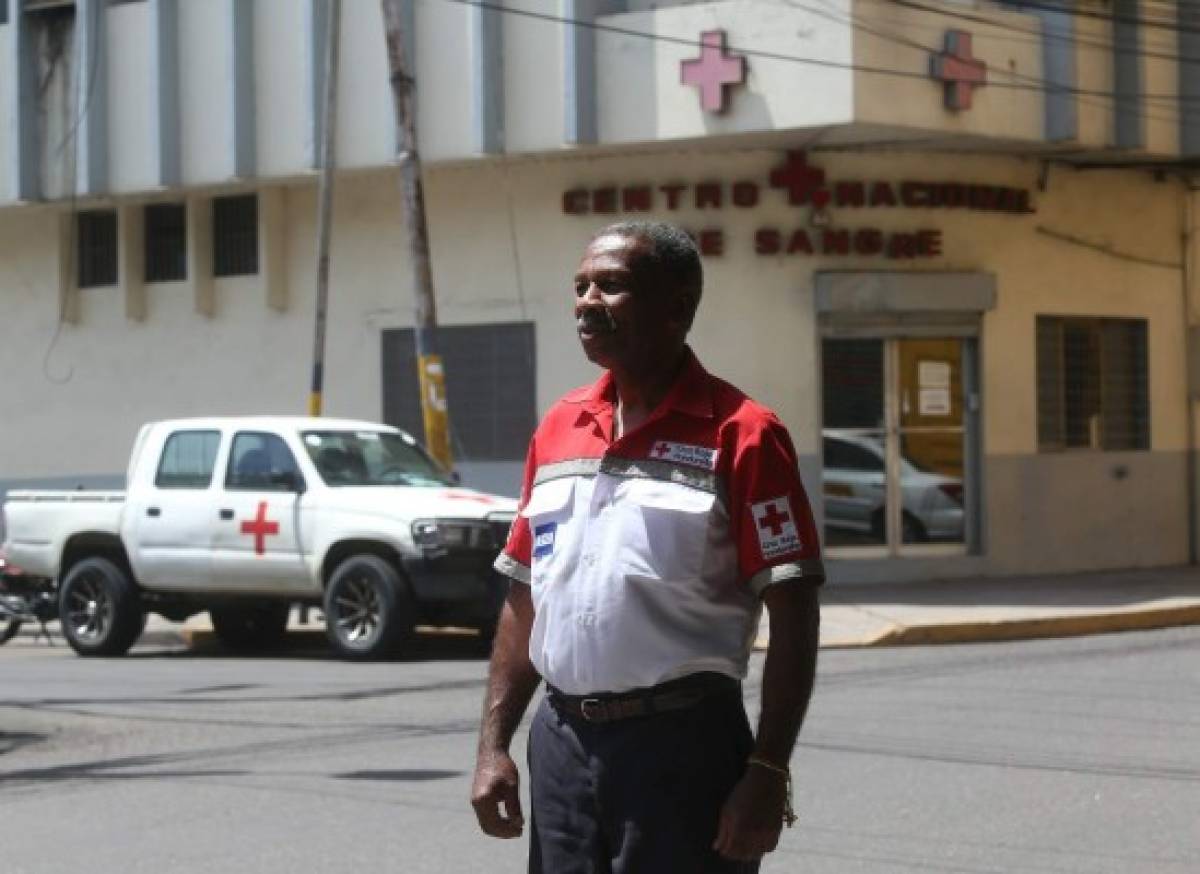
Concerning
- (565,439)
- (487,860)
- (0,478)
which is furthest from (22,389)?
(565,439)

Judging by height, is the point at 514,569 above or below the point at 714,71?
below

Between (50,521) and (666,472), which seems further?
(50,521)

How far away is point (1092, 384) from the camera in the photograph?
24.4 m

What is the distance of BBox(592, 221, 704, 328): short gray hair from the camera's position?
431 centimetres

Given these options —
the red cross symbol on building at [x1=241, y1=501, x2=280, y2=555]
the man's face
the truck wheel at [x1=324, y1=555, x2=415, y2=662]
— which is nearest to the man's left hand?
the man's face

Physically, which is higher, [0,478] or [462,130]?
[462,130]

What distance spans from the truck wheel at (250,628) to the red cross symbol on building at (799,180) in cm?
654

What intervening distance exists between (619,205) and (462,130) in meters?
1.71

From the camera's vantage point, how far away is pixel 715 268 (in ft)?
73.6

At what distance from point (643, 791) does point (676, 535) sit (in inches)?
18.9

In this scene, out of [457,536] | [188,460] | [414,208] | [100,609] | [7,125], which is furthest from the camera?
[7,125]

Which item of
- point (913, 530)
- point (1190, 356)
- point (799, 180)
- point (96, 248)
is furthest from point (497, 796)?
point (96, 248)

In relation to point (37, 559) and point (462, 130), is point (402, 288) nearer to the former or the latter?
point (462, 130)

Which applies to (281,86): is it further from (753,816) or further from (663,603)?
(753,816)
